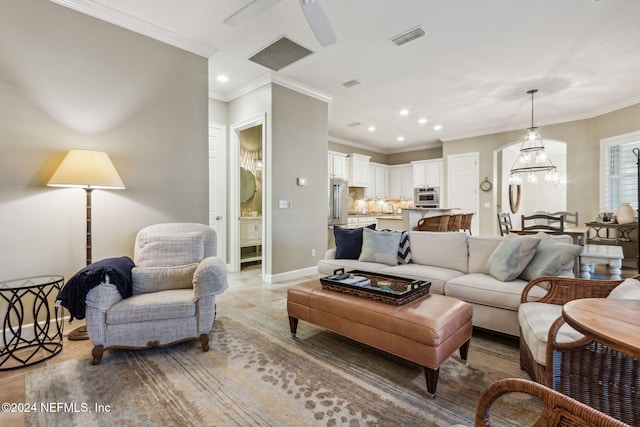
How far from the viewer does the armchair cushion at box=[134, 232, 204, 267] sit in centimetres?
268

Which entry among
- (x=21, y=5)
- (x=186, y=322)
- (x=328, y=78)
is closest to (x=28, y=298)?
(x=186, y=322)

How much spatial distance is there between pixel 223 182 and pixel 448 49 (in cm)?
371

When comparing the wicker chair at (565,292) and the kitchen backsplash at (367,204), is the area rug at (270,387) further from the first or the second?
the kitchen backsplash at (367,204)

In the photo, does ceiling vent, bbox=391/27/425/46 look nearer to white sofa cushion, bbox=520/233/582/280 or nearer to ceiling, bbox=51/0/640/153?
ceiling, bbox=51/0/640/153

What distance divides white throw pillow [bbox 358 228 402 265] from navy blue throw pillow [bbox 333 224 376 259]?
9 centimetres

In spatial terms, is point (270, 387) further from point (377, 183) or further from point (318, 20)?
point (377, 183)

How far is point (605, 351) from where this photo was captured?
4.10ft

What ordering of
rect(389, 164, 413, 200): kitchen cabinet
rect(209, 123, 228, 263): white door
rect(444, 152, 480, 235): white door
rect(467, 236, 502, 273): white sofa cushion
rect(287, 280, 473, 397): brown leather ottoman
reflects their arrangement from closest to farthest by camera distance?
rect(287, 280, 473, 397): brown leather ottoman < rect(467, 236, 502, 273): white sofa cushion < rect(209, 123, 228, 263): white door < rect(444, 152, 480, 235): white door < rect(389, 164, 413, 200): kitchen cabinet

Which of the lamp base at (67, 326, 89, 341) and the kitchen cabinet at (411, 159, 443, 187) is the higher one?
the kitchen cabinet at (411, 159, 443, 187)

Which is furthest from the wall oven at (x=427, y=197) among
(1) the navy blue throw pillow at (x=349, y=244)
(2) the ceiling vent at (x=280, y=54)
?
(2) the ceiling vent at (x=280, y=54)

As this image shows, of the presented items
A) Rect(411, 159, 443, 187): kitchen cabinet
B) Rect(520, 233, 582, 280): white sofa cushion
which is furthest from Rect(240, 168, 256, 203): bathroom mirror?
Rect(520, 233, 582, 280): white sofa cushion

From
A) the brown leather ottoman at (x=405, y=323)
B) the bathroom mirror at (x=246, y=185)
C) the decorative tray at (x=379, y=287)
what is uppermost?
the bathroom mirror at (x=246, y=185)

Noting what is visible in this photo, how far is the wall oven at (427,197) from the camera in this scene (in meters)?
8.03

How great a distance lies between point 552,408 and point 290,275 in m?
3.95
